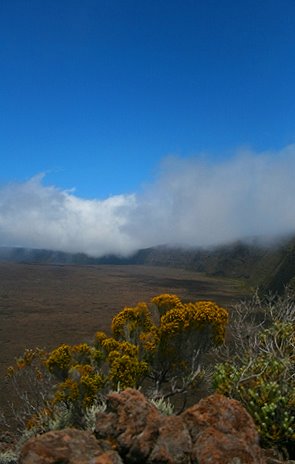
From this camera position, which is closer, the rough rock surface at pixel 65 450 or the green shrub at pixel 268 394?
the rough rock surface at pixel 65 450

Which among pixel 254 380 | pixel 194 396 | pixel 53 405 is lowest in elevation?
pixel 194 396

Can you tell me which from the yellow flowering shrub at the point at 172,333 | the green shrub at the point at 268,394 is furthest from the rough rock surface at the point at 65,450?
the yellow flowering shrub at the point at 172,333

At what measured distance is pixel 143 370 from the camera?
1251 centimetres

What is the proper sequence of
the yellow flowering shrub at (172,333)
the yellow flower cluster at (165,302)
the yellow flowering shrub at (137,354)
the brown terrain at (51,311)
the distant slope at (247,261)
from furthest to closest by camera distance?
the distant slope at (247,261) < the brown terrain at (51,311) < the yellow flower cluster at (165,302) < the yellow flowering shrub at (172,333) < the yellow flowering shrub at (137,354)

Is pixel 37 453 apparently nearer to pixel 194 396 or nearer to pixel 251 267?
pixel 194 396

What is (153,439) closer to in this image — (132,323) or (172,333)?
(172,333)

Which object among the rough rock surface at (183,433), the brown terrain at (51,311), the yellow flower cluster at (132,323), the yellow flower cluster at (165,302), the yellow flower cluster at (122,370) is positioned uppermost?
the yellow flower cluster at (165,302)

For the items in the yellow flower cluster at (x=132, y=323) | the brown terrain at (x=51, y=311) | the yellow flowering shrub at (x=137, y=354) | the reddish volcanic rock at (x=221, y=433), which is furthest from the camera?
the brown terrain at (x=51, y=311)

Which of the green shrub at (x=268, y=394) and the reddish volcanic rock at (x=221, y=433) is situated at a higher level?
the reddish volcanic rock at (x=221, y=433)

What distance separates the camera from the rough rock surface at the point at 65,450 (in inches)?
207

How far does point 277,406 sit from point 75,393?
495 cm

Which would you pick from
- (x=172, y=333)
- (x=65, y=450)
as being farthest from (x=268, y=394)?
(x=65, y=450)

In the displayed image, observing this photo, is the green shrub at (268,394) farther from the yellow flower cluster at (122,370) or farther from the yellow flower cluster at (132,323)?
the yellow flower cluster at (132,323)

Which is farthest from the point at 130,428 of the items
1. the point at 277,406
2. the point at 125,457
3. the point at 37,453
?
the point at 277,406
